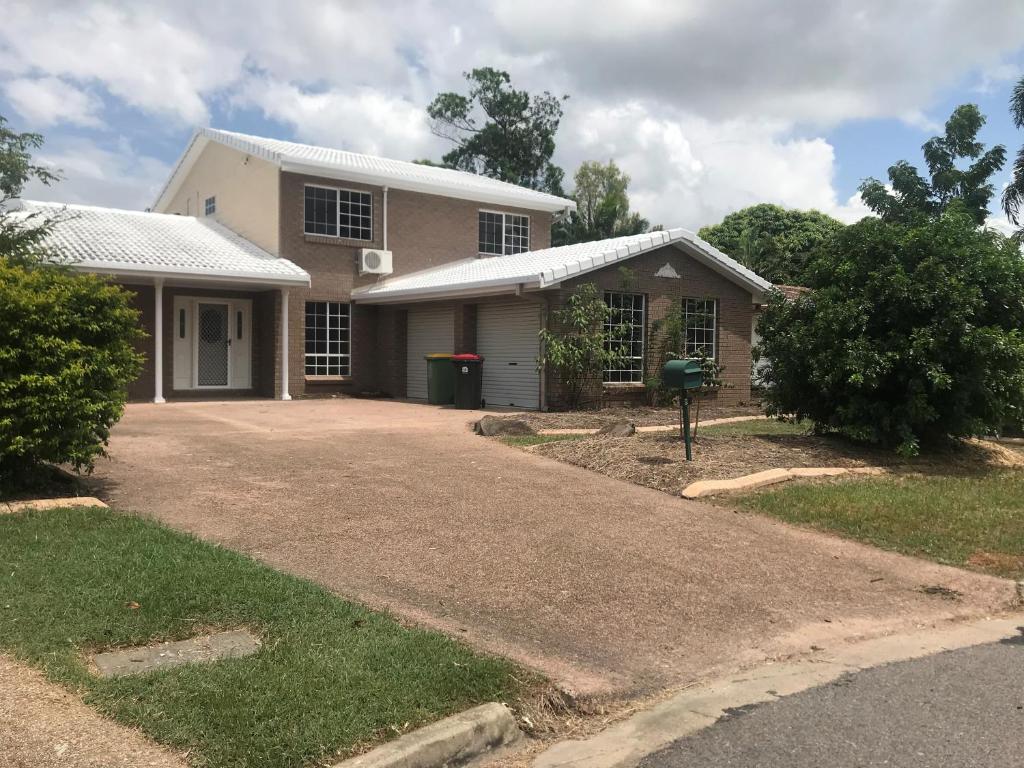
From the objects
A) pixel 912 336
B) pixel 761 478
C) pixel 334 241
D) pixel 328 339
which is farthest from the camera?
pixel 334 241

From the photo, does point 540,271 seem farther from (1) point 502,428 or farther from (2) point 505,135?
(2) point 505,135

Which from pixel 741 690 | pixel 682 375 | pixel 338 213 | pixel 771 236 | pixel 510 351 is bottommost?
pixel 741 690

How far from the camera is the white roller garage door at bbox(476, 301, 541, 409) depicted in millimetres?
17094

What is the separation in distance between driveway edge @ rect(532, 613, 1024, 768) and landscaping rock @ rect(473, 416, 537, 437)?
310 inches

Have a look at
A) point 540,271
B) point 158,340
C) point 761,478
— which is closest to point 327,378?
point 158,340

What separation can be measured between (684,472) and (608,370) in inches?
302

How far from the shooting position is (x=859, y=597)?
6273mm

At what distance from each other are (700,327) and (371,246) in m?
8.52

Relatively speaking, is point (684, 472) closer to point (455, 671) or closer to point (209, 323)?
point (455, 671)

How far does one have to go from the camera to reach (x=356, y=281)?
21.6 metres

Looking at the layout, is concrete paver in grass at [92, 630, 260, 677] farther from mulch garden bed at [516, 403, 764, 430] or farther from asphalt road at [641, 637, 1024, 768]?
mulch garden bed at [516, 403, 764, 430]

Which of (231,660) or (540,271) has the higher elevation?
(540,271)

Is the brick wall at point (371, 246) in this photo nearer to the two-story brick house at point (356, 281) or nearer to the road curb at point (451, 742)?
the two-story brick house at point (356, 281)

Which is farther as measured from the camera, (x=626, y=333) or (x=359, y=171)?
(x=359, y=171)
